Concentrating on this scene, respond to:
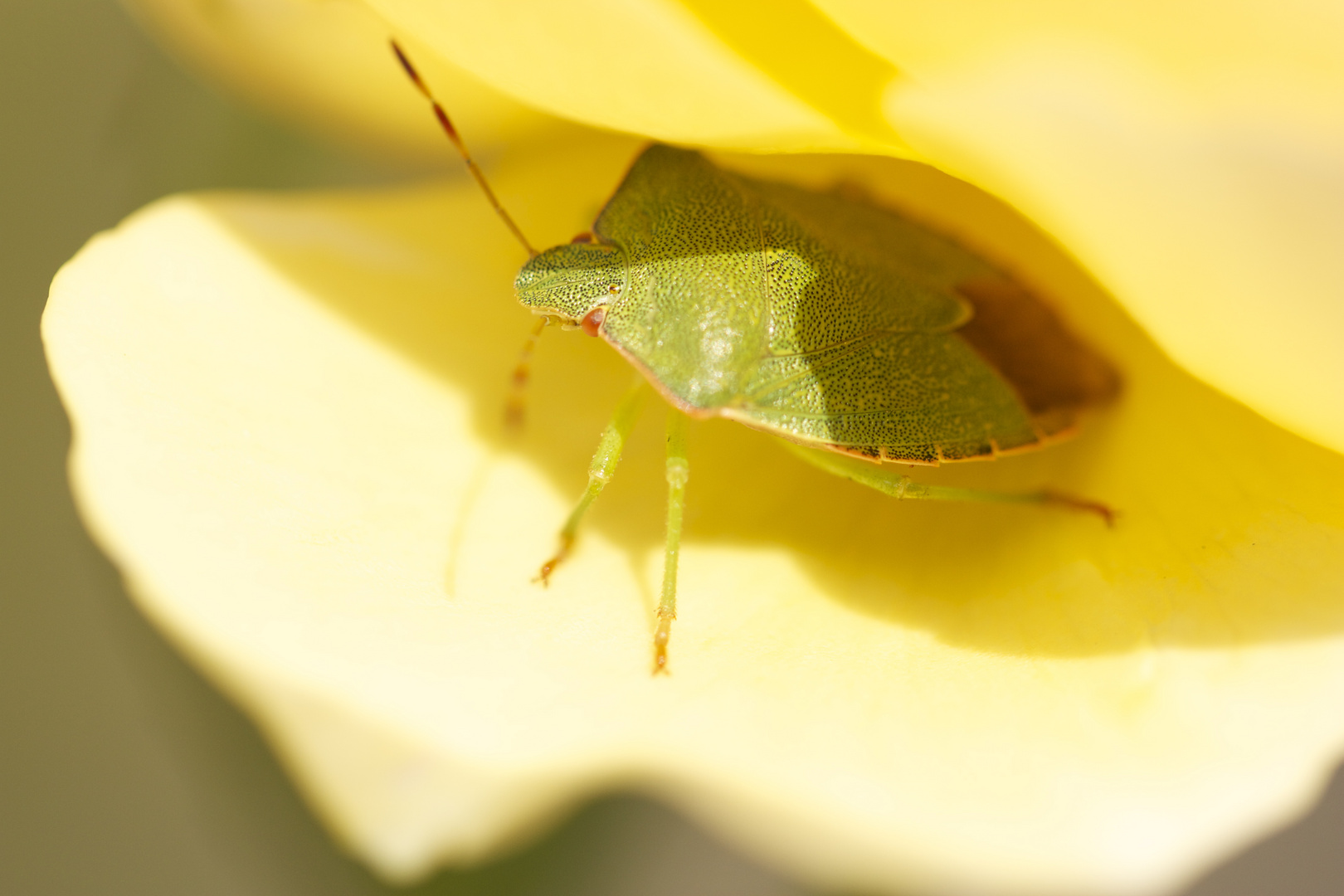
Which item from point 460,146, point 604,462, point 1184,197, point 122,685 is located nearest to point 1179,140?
point 1184,197

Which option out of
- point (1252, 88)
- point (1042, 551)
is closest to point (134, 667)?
point (1042, 551)

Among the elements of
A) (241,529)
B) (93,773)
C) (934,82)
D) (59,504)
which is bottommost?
(93,773)

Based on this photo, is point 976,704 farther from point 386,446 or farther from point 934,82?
point 386,446

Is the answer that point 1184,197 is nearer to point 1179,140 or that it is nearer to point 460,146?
point 1179,140

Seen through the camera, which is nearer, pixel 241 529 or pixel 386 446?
pixel 241 529

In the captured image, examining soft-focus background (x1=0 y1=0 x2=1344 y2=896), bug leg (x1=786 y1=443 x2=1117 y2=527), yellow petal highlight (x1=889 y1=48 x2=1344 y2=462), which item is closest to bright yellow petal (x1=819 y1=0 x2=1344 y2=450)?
yellow petal highlight (x1=889 y1=48 x2=1344 y2=462)

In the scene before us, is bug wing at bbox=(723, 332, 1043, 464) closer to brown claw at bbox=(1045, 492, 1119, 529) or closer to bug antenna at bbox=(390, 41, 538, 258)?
brown claw at bbox=(1045, 492, 1119, 529)

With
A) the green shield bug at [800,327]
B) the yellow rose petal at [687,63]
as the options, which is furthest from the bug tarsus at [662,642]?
the yellow rose petal at [687,63]
